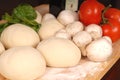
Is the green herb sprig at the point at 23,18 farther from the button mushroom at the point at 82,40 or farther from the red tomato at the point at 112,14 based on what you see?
the red tomato at the point at 112,14

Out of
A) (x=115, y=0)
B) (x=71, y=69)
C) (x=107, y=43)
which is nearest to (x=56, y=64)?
(x=71, y=69)

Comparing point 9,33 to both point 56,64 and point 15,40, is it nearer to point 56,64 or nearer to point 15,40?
point 15,40

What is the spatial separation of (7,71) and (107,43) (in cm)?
28

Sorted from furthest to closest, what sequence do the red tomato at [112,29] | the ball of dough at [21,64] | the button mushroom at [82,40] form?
1. the red tomato at [112,29]
2. the button mushroom at [82,40]
3. the ball of dough at [21,64]

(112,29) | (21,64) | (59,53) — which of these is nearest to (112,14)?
(112,29)

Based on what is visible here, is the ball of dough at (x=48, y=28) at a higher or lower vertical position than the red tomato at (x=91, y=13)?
lower

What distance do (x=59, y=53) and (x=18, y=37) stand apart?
4.9 inches

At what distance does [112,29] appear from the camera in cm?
75

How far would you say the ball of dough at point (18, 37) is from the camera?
0.62 meters

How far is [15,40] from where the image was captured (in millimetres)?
622

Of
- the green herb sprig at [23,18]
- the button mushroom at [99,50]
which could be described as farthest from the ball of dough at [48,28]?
the button mushroom at [99,50]

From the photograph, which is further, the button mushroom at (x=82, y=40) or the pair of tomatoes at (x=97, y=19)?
the pair of tomatoes at (x=97, y=19)

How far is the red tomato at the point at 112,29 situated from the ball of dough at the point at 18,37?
0.23 metres

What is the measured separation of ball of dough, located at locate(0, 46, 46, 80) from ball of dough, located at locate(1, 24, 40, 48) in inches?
2.6
